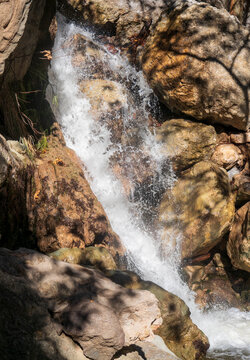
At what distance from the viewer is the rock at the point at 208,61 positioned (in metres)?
7.31

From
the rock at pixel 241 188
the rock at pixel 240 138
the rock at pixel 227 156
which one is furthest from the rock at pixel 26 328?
the rock at pixel 240 138

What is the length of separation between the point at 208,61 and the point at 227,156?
2292 mm

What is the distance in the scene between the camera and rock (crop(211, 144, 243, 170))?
25.2ft

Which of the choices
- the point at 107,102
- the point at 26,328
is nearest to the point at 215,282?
the point at 107,102

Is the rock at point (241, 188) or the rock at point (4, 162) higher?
the rock at point (4, 162)

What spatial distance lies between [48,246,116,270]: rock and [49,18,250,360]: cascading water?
1566 mm

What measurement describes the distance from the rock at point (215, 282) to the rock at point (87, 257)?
296 cm

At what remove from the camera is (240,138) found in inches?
306

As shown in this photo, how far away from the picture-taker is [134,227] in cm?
735

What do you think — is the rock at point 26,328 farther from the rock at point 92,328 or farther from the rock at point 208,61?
the rock at point 208,61

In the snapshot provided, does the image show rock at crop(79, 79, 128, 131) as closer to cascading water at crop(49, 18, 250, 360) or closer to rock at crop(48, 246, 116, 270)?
cascading water at crop(49, 18, 250, 360)

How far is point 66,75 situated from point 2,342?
7307 millimetres

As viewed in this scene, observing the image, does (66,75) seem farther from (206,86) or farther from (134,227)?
(134,227)

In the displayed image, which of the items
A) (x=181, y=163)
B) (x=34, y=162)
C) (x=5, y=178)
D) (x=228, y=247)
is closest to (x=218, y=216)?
(x=228, y=247)
